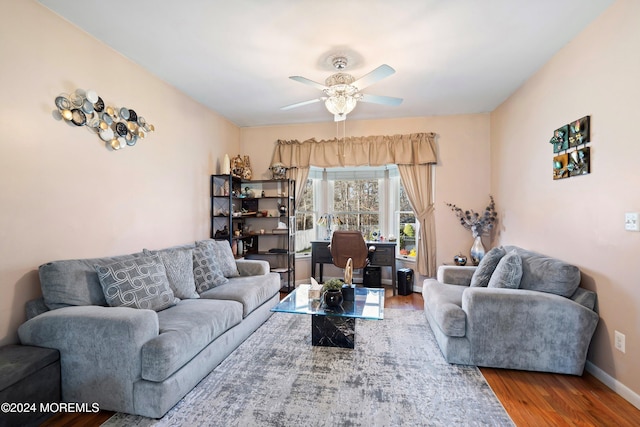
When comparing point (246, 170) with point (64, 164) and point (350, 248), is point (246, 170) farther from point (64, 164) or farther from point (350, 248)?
point (64, 164)

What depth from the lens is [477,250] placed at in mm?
3945

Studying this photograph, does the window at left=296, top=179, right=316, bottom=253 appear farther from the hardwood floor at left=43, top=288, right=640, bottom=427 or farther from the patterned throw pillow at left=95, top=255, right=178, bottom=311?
the hardwood floor at left=43, top=288, right=640, bottom=427

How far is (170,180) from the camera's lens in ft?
10.7

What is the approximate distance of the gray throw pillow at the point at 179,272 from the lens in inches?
101

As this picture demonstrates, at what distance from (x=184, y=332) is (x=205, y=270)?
1157mm

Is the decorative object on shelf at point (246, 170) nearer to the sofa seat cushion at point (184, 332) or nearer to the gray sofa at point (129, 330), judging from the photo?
the gray sofa at point (129, 330)

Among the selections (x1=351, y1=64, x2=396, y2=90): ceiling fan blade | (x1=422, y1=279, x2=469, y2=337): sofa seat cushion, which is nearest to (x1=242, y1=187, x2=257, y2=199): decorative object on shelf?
(x1=351, y1=64, x2=396, y2=90): ceiling fan blade

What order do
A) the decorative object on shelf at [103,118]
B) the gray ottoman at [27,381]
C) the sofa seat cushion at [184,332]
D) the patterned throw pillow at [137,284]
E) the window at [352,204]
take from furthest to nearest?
the window at [352,204] → the decorative object on shelf at [103,118] → the patterned throw pillow at [137,284] → the sofa seat cushion at [184,332] → the gray ottoman at [27,381]

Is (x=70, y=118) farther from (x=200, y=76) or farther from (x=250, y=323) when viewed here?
(x=250, y=323)

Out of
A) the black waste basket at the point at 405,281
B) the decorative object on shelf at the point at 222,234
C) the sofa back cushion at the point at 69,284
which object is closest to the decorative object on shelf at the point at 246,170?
the decorative object on shelf at the point at 222,234

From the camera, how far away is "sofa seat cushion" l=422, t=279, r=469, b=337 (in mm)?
2270

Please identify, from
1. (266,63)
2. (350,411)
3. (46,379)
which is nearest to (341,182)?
(266,63)

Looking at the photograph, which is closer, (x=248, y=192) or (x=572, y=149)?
(x=572, y=149)

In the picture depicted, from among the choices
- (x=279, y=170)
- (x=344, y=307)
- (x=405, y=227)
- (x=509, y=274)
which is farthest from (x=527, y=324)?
(x=279, y=170)
